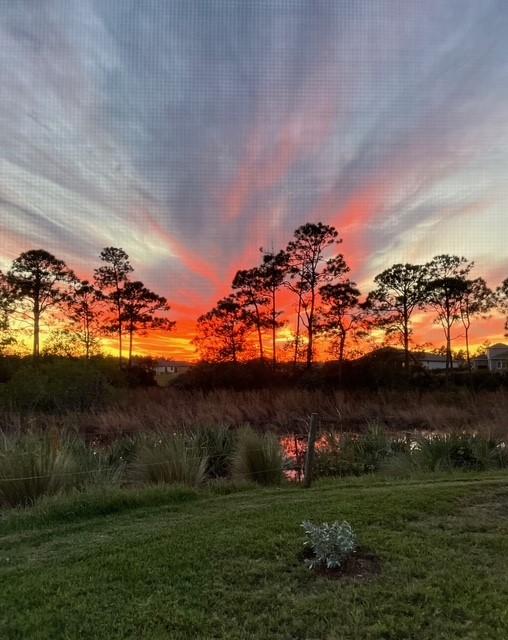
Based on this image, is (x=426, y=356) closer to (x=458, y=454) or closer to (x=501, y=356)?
(x=458, y=454)

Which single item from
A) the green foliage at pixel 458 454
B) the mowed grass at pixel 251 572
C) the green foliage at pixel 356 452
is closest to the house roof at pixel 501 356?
the green foliage at pixel 356 452

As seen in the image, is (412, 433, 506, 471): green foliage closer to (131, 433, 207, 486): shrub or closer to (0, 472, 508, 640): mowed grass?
(0, 472, 508, 640): mowed grass

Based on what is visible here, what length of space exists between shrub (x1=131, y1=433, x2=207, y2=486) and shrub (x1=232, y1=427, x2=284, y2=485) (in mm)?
672

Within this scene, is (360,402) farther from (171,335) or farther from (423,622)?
(171,335)

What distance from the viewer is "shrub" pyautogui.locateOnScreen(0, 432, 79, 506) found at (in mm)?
6480

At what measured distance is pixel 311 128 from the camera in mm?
11453

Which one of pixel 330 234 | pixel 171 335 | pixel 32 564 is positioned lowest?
pixel 32 564

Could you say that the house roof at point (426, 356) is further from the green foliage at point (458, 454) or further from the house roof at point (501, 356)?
the green foliage at point (458, 454)

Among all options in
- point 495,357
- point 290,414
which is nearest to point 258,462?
point 290,414

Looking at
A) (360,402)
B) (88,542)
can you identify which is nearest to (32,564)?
(88,542)

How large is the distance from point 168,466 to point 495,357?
65.2 m

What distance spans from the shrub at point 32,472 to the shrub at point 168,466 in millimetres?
990

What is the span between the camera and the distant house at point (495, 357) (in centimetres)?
6302

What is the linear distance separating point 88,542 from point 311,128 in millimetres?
9538
